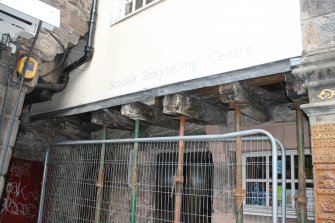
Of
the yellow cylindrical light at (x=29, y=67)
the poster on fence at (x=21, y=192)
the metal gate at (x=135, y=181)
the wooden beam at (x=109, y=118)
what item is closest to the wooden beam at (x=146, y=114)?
the metal gate at (x=135, y=181)

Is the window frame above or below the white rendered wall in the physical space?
above

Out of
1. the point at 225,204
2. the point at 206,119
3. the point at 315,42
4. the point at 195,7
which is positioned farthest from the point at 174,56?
the point at 225,204

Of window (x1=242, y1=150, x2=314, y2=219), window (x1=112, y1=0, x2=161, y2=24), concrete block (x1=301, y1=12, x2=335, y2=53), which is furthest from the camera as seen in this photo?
window (x1=112, y1=0, x2=161, y2=24)

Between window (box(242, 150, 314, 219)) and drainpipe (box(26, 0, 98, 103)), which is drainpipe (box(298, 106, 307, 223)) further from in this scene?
drainpipe (box(26, 0, 98, 103))

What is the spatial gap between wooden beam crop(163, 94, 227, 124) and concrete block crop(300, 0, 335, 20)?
6.14 ft

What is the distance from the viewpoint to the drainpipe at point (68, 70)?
20.7 feet

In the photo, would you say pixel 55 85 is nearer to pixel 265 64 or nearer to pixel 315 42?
pixel 265 64

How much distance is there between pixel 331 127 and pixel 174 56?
239 centimetres

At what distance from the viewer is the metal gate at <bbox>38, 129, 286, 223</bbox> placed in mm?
5086

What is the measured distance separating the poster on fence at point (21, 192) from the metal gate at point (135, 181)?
1.28 meters

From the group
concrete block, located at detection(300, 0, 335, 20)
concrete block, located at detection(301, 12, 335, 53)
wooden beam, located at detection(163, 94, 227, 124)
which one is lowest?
wooden beam, located at detection(163, 94, 227, 124)

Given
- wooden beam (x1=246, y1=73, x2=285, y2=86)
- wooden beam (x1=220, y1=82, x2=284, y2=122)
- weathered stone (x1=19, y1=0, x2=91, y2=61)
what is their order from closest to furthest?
wooden beam (x1=246, y1=73, x2=285, y2=86), wooden beam (x1=220, y1=82, x2=284, y2=122), weathered stone (x1=19, y1=0, x2=91, y2=61)

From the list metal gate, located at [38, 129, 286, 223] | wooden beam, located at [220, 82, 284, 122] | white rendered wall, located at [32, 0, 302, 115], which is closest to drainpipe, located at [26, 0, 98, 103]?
white rendered wall, located at [32, 0, 302, 115]

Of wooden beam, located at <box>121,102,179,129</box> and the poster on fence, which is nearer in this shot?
wooden beam, located at <box>121,102,179,129</box>
